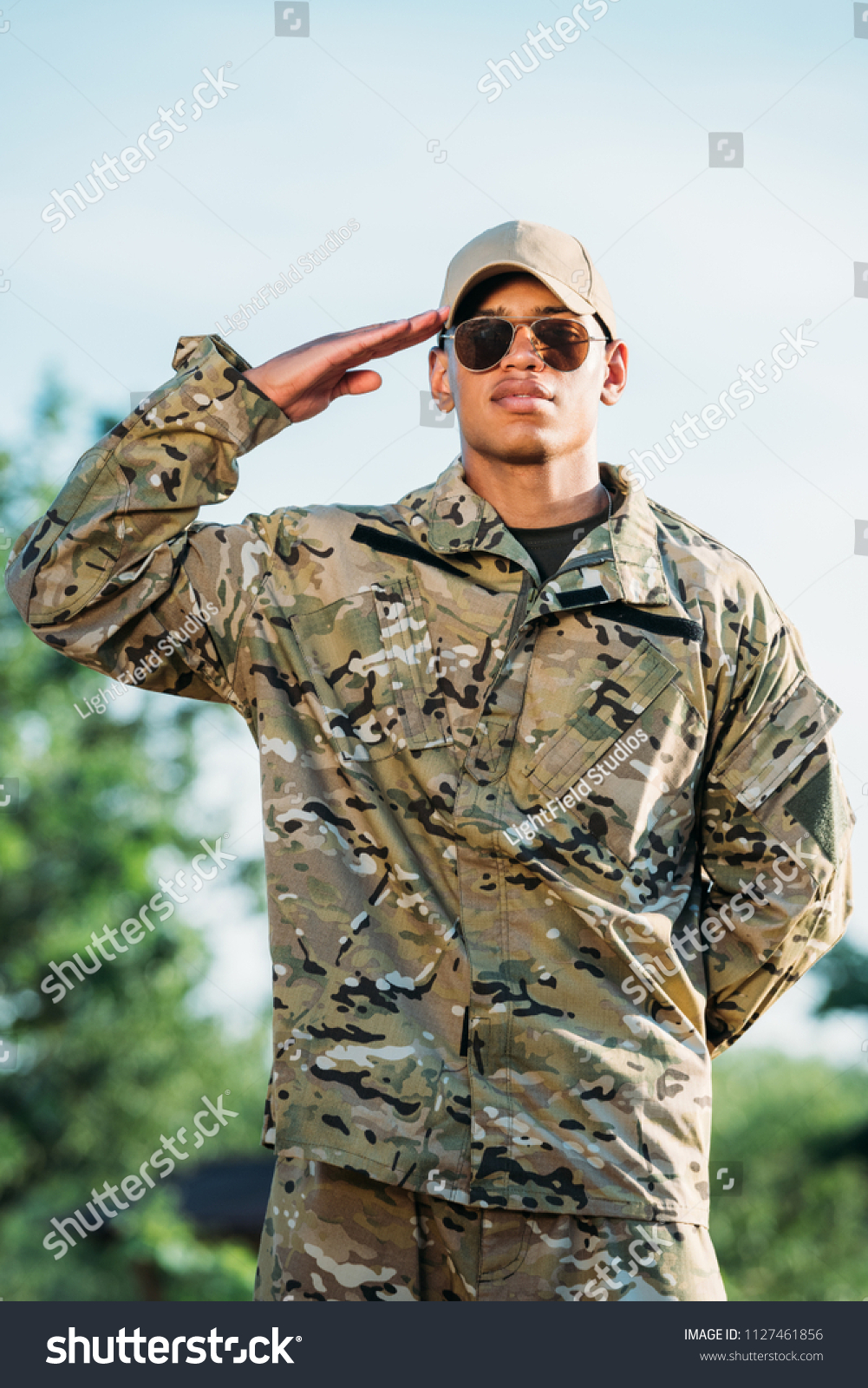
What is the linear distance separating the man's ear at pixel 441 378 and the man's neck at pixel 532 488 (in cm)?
16

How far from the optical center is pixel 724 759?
3305 mm

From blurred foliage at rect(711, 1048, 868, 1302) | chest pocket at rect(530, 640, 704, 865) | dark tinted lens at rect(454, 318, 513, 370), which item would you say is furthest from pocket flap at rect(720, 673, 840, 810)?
blurred foliage at rect(711, 1048, 868, 1302)

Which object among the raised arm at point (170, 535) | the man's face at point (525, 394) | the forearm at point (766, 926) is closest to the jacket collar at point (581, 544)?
the man's face at point (525, 394)

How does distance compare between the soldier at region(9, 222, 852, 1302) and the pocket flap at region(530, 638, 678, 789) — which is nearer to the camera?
the soldier at region(9, 222, 852, 1302)

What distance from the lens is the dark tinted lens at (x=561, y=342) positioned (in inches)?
134

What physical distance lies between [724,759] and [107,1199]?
53.0 feet

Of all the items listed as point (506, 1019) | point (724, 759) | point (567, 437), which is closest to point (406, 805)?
point (506, 1019)

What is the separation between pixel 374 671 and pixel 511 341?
0.81m

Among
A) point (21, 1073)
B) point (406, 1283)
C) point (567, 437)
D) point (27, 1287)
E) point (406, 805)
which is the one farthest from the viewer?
point (27, 1287)

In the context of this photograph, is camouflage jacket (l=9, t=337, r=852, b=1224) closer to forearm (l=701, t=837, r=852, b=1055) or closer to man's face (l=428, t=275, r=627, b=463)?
forearm (l=701, t=837, r=852, b=1055)

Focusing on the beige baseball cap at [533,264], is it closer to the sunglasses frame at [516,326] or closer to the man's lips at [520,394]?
the sunglasses frame at [516,326]

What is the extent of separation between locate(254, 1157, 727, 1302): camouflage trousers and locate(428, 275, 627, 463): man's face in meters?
Result: 1.61

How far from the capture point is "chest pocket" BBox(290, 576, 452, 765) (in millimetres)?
A: 3201

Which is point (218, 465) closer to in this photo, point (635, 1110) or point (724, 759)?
point (724, 759)
